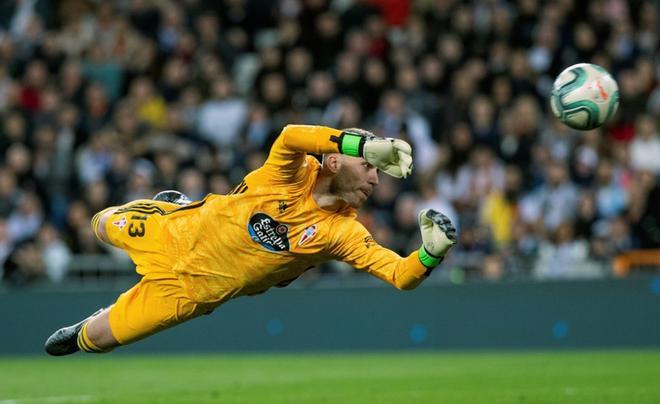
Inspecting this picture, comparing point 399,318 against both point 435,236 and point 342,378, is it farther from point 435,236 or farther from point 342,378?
point 435,236

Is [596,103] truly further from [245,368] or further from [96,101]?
[96,101]

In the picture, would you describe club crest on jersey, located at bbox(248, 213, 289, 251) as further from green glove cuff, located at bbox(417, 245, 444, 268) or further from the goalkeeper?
green glove cuff, located at bbox(417, 245, 444, 268)

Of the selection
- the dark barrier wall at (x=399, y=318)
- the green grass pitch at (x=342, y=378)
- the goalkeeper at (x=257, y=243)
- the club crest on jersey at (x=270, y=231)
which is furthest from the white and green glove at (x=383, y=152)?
the dark barrier wall at (x=399, y=318)

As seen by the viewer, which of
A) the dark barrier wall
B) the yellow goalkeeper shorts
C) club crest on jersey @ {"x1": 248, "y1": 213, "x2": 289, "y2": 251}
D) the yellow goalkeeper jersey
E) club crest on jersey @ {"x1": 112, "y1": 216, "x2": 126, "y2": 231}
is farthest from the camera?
the dark barrier wall

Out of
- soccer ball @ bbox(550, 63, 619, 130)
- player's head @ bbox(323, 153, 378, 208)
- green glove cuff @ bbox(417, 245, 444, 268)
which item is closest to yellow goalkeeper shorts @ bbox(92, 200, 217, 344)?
player's head @ bbox(323, 153, 378, 208)

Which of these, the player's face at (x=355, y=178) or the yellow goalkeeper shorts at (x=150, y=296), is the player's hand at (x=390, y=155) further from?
the yellow goalkeeper shorts at (x=150, y=296)

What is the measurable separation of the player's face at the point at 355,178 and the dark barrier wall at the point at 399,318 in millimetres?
8389

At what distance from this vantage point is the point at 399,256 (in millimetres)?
10672

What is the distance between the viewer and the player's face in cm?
1070

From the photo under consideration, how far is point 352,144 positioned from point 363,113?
37.3 feet

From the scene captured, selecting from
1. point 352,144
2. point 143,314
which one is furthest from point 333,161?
point 143,314

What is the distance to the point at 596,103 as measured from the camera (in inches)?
432

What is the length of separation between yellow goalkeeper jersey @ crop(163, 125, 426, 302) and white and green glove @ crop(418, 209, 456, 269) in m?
0.19

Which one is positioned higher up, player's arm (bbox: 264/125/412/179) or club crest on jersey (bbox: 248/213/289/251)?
player's arm (bbox: 264/125/412/179)
